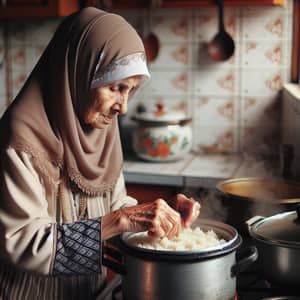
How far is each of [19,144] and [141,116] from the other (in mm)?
1520

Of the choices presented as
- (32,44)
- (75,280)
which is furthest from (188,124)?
(75,280)

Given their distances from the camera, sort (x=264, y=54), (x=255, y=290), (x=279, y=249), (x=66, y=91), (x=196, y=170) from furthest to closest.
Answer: (x=264, y=54) < (x=196, y=170) < (x=66, y=91) < (x=255, y=290) < (x=279, y=249)

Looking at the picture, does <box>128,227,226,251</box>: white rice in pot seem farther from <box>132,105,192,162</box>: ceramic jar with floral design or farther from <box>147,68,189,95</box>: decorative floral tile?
<box>147,68,189,95</box>: decorative floral tile

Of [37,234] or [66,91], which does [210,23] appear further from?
[37,234]

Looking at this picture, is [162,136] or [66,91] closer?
[66,91]

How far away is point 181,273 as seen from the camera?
3.94ft

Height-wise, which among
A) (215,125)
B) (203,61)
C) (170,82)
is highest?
(203,61)

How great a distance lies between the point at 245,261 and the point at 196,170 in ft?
4.92

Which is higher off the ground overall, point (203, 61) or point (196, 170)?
point (203, 61)

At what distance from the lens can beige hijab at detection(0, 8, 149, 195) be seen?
1.52m

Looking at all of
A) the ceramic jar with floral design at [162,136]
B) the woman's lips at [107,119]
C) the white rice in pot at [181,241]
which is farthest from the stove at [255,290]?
the ceramic jar with floral design at [162,136]

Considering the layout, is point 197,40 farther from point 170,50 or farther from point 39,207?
point 39,207

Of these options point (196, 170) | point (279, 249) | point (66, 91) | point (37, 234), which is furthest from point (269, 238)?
point (196, 170)

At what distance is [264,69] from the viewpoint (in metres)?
3.04
